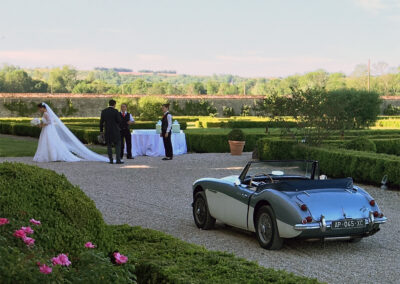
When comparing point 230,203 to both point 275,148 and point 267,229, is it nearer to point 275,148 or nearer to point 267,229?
point 267,229

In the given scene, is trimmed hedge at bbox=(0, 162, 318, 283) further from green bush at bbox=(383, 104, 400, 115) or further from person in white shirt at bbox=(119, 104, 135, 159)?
green bush at bbox=(383, 104, 400, 115)

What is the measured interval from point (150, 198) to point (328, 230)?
15.8ft

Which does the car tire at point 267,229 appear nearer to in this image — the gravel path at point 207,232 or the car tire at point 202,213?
the gravel path at point 207,232

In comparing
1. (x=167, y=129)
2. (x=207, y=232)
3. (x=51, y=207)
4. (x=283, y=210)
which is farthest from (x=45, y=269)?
(x=167, y=129)

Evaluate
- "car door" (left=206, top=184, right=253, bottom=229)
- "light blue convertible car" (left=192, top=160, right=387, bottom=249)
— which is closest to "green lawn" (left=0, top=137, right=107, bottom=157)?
"car door" (left=206, top=184, right=253, bottom=229)

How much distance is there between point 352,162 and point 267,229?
702cm

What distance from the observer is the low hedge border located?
1265 cm

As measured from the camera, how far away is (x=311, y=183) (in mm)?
7168

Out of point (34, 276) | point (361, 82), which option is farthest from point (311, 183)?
point (361, 82)

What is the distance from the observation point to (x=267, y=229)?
7090 mm

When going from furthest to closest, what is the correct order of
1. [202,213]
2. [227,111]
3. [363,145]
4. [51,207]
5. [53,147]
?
[227,111], [53,147], [363,145], [202,213], [51,207]

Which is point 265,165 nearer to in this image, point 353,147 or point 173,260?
point 173,260

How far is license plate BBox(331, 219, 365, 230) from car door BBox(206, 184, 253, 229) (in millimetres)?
1064

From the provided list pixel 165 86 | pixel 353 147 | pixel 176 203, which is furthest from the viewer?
pixel 165 86
